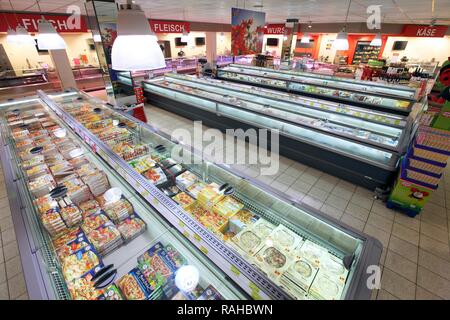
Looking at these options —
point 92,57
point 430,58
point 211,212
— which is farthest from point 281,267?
point 430,58

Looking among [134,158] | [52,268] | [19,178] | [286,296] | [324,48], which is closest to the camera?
[286,296]

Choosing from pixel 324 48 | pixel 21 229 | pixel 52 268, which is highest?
pixel 324 48

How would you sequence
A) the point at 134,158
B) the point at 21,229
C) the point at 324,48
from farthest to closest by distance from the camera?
the point at 324,48
the point at 134,158
the point at 21,229

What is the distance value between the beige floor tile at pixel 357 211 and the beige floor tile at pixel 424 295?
3.68ft

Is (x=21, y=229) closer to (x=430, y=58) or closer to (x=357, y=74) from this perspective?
(x=357, y=74)

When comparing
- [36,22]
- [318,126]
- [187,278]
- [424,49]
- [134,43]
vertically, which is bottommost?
[187,278]

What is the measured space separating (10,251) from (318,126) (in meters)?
5.71

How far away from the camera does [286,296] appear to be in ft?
4.50

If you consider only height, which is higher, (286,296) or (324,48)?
(324,48)

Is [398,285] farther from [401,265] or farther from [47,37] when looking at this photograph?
[47,37]

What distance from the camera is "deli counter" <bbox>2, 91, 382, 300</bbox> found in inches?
65.0

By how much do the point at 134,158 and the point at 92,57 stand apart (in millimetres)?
15514

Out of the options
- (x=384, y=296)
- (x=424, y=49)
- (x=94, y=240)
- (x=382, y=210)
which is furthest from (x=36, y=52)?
(x=424, y=49)

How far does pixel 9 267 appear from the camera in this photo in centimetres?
283
